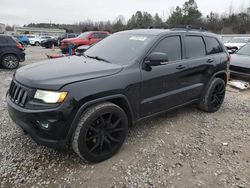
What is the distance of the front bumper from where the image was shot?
2348 mm

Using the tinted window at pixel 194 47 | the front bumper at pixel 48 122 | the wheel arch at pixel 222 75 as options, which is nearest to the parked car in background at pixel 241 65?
the wheel arch at pixel 222 75

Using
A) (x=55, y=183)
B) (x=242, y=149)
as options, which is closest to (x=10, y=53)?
(x=55, y=183)

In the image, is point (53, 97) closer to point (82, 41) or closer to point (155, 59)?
point (155, 59)

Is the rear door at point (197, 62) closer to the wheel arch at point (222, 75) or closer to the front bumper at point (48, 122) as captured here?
the wheel arch at point (222, 75)

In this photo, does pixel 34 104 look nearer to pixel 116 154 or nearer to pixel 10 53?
pixel 116 154

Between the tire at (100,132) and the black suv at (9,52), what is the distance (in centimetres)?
843

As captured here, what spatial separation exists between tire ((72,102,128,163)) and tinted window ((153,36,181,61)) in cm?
131

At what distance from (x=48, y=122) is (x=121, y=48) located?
173 cm

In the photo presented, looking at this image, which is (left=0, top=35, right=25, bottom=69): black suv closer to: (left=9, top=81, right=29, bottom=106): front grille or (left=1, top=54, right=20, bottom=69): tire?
(left=1, top=54, right=20, bottom=69): tire

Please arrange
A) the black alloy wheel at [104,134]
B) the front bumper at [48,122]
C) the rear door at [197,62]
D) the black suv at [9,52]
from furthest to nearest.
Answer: the black suv at [9,52] < the rear door at [197,62] < the black alloy wheel at [104,134] < the front bumper at [48,122]

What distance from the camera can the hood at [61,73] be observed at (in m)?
2.45

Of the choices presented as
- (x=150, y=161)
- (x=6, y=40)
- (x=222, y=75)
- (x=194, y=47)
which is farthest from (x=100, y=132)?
(x=6, y=40)

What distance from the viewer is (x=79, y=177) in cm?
256

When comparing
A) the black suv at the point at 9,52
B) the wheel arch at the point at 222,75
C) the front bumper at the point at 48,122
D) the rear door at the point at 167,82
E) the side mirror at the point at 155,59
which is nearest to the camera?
the front bumper at the point at 48,122
